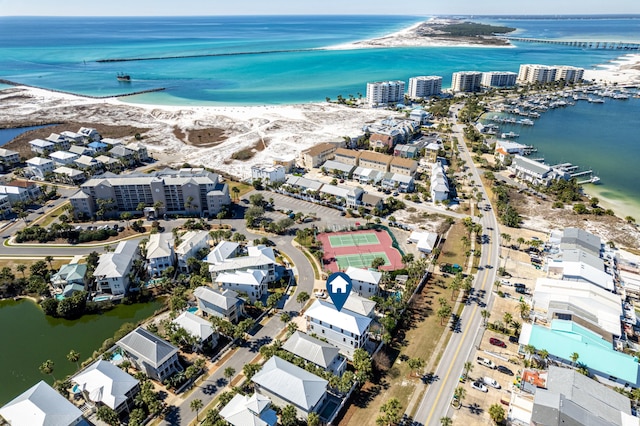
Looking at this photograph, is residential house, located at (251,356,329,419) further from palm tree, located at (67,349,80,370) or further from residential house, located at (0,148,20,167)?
residential house, located at (0,148,20,167)

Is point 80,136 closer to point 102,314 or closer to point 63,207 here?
point 63,207

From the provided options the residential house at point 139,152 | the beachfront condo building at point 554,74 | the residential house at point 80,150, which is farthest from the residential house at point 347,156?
the beachfront condo building at point 554,74

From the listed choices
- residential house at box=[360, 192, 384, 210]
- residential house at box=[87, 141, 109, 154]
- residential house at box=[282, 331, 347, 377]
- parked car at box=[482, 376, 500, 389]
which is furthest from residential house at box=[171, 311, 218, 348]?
residential house at box=[87, 141, 109, 154]

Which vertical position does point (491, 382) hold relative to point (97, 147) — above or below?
below

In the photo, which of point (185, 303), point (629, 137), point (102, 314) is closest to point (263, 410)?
point (185, 303)

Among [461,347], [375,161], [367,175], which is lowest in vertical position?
[461,347]

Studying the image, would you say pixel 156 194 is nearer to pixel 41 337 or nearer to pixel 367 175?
pixel 41 337

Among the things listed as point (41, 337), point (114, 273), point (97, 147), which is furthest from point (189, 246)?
point (97, 147)
